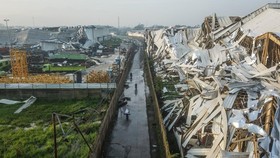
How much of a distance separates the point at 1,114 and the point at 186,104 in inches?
526

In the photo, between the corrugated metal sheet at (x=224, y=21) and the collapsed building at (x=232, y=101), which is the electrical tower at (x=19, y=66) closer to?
the collapsed building at (x=232, y=101)

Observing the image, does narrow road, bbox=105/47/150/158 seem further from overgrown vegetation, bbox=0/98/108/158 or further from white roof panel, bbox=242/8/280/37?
white roof panel, bbox=242/8/280/37

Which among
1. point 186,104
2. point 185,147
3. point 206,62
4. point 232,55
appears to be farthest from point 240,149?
point 206,62

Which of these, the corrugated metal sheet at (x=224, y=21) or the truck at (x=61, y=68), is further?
the truck at (x=61, y=68)

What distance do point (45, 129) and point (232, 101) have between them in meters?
11.4

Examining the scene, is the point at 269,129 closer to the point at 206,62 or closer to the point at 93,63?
the point at 206,62

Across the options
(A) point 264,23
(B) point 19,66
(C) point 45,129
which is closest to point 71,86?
(C) point 45,129

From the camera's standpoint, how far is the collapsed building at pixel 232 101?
11.8m

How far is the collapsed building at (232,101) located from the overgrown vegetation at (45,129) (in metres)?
4.88

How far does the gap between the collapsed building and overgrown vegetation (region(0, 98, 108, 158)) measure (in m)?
4.88

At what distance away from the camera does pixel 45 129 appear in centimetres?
1942

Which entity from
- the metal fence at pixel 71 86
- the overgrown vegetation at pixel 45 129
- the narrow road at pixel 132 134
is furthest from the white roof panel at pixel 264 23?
the overgrown vegetation at pixel 45 129

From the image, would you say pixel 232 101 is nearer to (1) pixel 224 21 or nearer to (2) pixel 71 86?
(2) pixel 71 86

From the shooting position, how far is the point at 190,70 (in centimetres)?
2656
